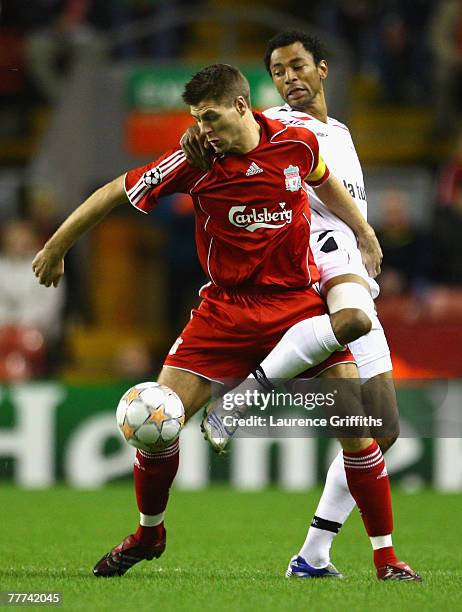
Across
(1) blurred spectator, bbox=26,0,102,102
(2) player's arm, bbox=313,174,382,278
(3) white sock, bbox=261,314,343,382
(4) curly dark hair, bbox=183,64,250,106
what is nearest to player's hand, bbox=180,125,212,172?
(4) curly dark hair, bbox=183,64,250,106

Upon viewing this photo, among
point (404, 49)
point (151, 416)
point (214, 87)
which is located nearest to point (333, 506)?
point (151, 416)

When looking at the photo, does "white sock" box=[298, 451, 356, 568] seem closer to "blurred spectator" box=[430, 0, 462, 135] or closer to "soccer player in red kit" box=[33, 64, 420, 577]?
"soccer player in red kit" box=[33, 64, 420, 577]

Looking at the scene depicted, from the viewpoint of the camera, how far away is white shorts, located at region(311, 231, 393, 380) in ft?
19.8

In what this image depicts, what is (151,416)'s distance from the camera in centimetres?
557

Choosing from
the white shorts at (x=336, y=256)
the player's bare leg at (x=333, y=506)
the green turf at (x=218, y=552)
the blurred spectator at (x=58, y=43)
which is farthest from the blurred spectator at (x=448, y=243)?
the player's bare leg at (x=333, y=506)

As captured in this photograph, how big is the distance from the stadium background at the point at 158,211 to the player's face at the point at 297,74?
14.8 feet

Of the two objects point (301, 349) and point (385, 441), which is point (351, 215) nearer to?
point (301, 349)

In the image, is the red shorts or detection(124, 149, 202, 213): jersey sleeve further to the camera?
the red shorts

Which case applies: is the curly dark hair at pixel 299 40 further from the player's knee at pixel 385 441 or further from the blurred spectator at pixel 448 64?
the blurred spectator at pixel 448 64

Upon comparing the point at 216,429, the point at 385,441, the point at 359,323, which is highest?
the point at 359,323

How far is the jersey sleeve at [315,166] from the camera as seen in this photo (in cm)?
579

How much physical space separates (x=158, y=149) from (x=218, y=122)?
27.5 feet

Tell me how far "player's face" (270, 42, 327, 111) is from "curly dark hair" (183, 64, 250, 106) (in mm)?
745

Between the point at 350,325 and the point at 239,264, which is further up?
the point at 239,264
